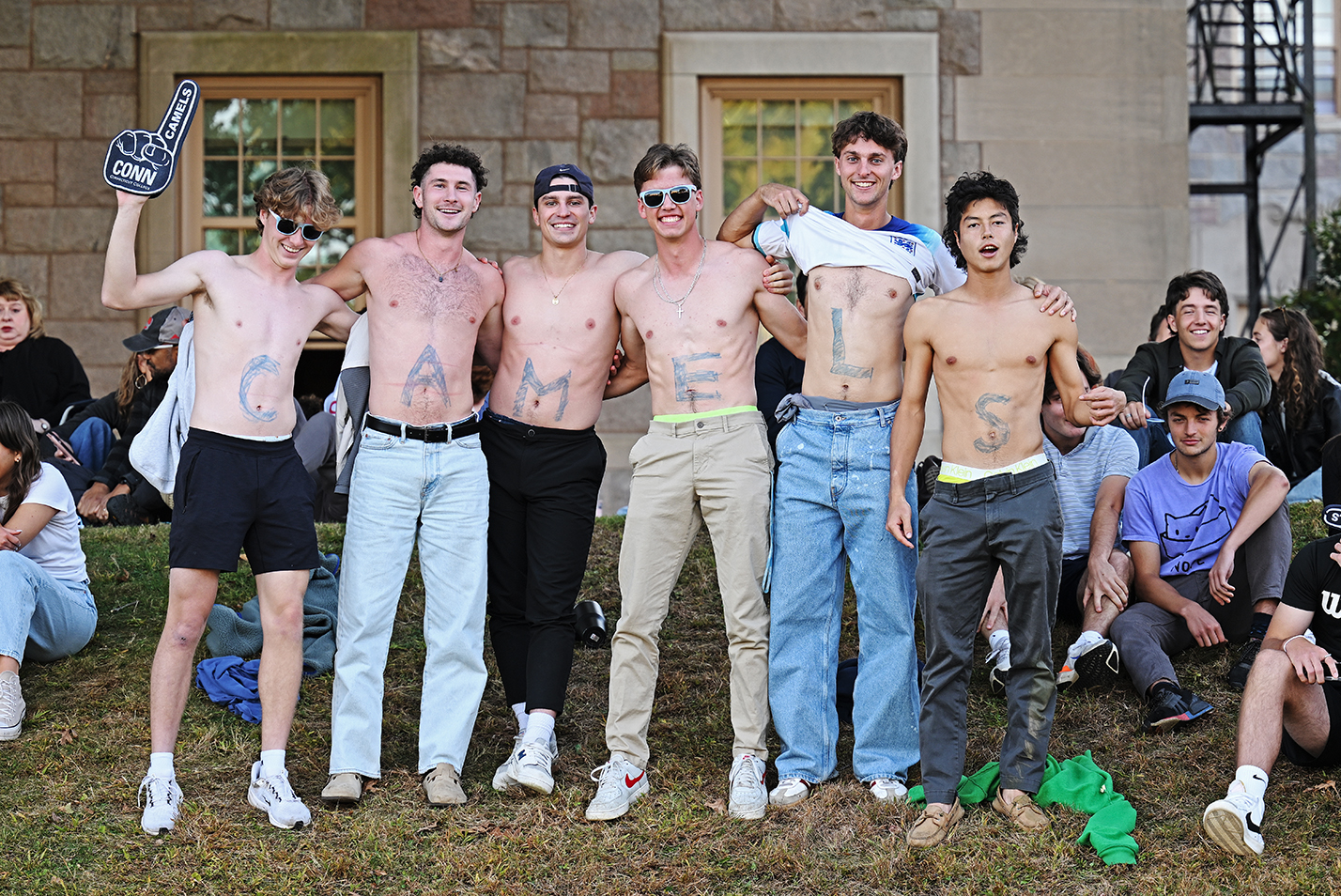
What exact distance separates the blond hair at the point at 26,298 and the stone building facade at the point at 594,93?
977mm

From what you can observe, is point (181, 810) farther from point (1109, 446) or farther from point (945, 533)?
point (1109, 446)

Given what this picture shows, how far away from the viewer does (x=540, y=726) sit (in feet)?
15.5

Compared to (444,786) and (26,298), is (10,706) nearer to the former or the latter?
(444,786)

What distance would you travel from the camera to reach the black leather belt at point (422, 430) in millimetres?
4754

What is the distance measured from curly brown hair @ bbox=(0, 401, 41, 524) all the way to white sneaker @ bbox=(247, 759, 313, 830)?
6.25 ft

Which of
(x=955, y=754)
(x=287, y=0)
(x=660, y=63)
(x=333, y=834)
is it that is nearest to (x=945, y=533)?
(x=955, y=754)

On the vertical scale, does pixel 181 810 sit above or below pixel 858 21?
below

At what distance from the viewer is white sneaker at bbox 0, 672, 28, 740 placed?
16.9ft

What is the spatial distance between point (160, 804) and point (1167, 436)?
517 cm

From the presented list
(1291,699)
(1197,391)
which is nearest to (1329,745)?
(1291,699)

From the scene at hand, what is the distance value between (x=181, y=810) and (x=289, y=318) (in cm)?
175

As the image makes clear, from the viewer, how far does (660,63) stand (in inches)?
381

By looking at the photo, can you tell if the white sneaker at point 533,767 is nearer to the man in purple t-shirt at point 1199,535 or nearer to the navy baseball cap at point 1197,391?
the man in purple t-shirt at point 1199,535

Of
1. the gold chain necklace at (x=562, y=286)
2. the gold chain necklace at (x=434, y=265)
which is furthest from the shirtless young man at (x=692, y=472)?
the gold chain necklace at (x=434, y=265)
